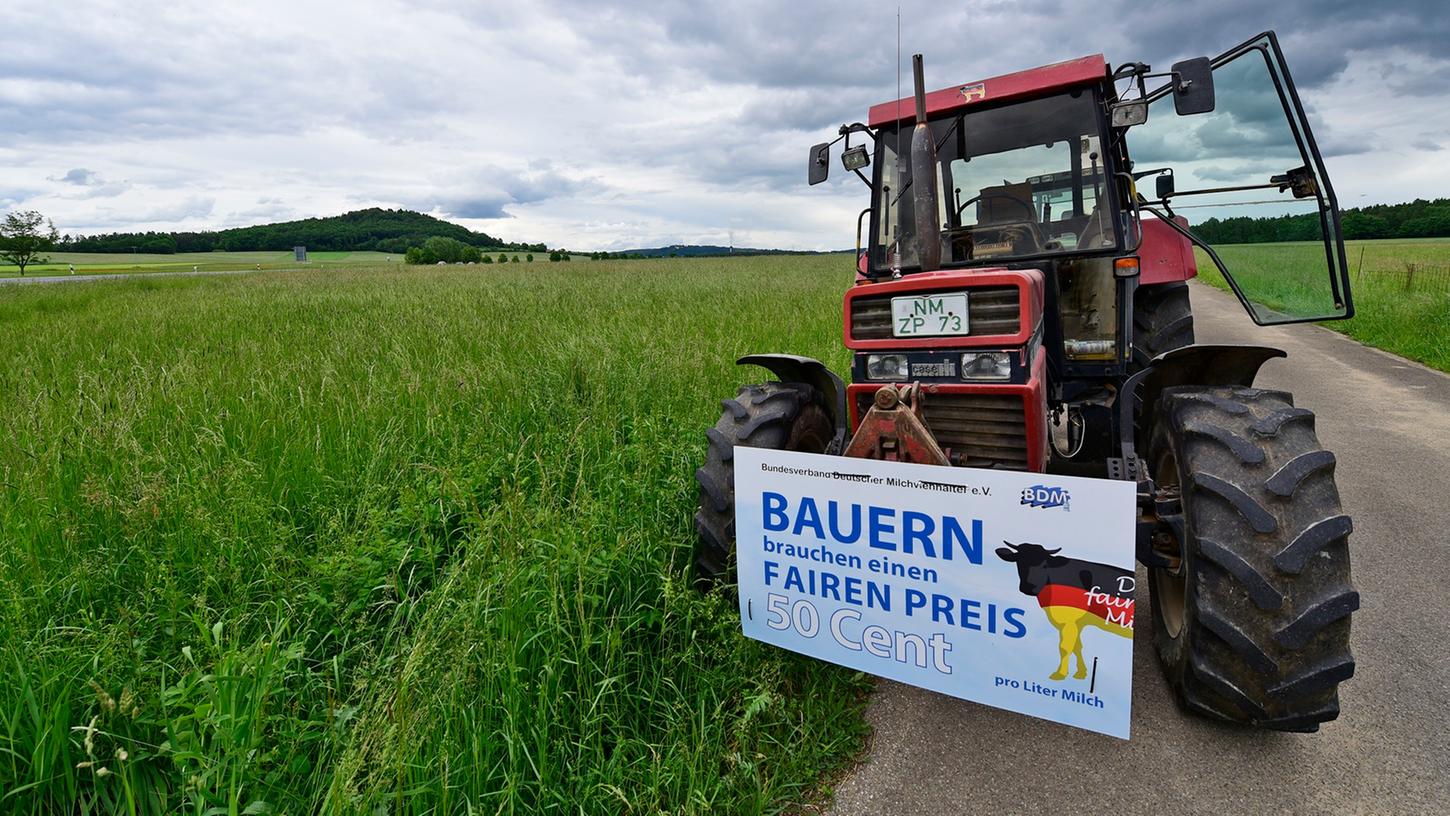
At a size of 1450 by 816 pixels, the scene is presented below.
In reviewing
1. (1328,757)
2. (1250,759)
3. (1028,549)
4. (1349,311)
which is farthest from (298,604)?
(1349,311)

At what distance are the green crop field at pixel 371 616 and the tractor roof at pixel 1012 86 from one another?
1.30 m

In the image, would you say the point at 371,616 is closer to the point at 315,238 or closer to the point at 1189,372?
the point at 1189,372

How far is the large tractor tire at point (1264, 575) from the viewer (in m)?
1.97

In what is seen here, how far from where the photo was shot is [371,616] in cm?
255

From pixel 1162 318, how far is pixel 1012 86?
95.0 inches

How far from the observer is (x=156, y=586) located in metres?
2.37

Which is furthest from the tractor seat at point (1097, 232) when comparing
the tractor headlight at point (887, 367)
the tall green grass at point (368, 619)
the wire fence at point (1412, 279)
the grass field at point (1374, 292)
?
the wire fence at point (1412, 279)

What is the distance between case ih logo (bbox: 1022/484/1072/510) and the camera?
70.5 inches

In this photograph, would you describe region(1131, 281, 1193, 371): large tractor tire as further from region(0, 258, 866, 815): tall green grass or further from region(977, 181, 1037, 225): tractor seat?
region(0, 258, 866, 815): tall green grass

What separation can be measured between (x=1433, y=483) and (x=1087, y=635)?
4348 millimetres

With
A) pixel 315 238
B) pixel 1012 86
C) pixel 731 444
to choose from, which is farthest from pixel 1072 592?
pixel 315 238

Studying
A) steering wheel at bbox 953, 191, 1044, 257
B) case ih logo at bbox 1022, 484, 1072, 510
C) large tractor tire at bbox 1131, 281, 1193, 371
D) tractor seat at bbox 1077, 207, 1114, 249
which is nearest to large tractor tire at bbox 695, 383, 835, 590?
case ih logo at bbox 1022, 484, 1072, 510

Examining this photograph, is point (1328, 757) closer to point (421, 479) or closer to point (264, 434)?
point (421, 479)

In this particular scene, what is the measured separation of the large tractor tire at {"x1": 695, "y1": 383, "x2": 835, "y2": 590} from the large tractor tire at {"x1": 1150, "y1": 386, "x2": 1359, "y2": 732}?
4.55 feet
